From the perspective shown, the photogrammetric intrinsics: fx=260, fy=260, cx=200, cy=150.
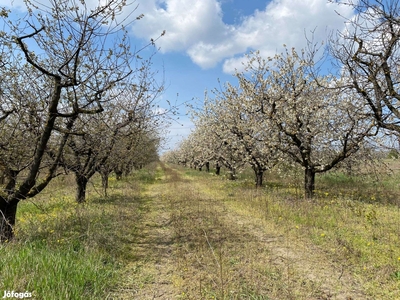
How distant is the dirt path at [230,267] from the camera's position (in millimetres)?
4109

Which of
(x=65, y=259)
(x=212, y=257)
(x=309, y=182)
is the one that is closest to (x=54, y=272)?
(x=65, y=259)

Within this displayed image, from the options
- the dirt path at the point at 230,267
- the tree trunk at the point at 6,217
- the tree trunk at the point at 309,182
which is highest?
the tree trunk at the point at 309,182

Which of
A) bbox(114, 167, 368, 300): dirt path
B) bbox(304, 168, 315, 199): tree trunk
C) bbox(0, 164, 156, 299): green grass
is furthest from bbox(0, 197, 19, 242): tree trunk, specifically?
bbox(304, 168, 315, 199): tree trunk

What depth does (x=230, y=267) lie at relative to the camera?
4.96 metres

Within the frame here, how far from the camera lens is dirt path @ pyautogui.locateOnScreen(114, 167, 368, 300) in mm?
4109

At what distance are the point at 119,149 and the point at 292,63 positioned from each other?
938 centimetres

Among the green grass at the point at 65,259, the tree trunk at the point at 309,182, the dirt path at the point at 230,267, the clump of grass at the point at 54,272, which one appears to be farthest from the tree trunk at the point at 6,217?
the tree trunk at the point at 309,182

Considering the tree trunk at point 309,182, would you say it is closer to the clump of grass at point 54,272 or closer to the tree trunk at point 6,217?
the clump of grass at point 54,272

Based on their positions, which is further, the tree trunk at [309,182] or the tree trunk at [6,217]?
the tree trunk at [309,182]

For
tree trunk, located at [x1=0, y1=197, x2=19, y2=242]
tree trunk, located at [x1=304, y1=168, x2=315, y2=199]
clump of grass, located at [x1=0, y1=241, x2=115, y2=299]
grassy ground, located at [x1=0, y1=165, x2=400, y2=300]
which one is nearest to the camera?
clump of grass, located at [x1=0, y1=241, x2=115, y2=299]

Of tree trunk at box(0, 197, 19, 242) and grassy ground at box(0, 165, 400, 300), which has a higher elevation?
tree trunk at box(0, 197, 19, 242)

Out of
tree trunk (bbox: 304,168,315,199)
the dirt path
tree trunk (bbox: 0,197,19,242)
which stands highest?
tree trunk (bbox: 304,168,315,199)

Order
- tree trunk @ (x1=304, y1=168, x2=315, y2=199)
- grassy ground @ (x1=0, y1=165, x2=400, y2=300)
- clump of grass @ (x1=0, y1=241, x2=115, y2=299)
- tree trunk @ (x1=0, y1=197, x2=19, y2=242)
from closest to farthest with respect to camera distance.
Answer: clump of grass @ (x1=0, y1=241, x2=115, y2=299) → grassy ground @ (x1=0, y1=165, x2=400, y2=300) → tree trunk @ (x1=0, y1=197, x2=19, y2=242) → tree trunk @ (x1=304, y1=168, x2=315, y2=199)

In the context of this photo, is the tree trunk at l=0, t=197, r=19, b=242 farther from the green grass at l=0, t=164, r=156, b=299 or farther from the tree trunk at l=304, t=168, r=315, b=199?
the tree trunk at l=304, t=168, r=315, b=199
